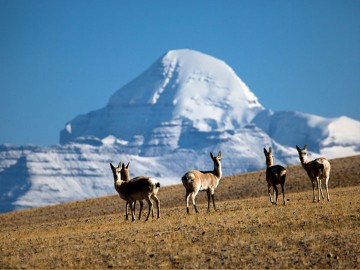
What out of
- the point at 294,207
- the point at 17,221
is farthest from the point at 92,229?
the point at 17,221

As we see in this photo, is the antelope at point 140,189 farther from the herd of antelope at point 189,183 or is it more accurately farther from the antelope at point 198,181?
the antelope at point 198,181

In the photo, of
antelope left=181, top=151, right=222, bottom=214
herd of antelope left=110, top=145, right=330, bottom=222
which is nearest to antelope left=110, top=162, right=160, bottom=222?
herd of antelope left=110, top=145, right=330, bottom=222

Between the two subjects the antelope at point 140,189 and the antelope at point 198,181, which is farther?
the antelope at point 198,181

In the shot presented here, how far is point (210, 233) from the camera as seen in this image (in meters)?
27.4

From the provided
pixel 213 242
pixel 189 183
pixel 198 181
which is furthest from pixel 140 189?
pixel 213 242

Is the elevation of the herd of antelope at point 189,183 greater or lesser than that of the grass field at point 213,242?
greater

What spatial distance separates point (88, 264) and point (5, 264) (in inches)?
113

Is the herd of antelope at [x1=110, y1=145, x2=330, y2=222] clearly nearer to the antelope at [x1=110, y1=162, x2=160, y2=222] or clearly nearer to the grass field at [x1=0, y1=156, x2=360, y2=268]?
the antelope at [x1=110, y1=162, x2=160, y2=222]

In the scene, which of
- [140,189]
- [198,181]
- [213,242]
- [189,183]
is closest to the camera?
[213,242]

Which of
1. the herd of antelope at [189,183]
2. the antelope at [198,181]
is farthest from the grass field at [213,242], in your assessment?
the herd of antelope at [189,183]

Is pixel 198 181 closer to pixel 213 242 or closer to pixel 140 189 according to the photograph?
pixel 140 189

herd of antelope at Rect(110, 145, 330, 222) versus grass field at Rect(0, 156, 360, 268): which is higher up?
herd of antelope at Rect(110, 145, 330, 222)

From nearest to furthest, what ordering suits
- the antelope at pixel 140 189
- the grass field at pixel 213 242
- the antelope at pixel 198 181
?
the grass field at pixel 213 242 → the antelope at pixel 140 189 → the antelope at pixel 198 181

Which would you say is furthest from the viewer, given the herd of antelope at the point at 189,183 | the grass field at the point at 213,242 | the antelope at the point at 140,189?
the herd of antelope at the point at 189,183
